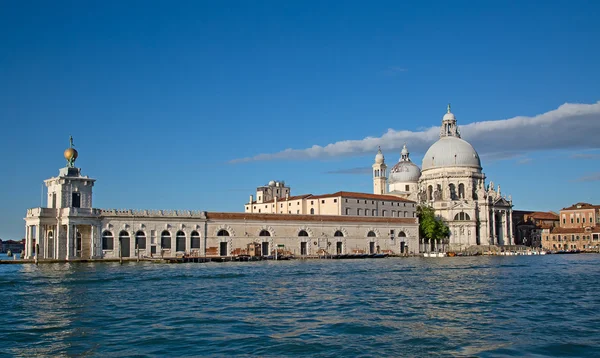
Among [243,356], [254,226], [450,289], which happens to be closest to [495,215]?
[254,226]

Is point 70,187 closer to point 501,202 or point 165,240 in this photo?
point 165,240

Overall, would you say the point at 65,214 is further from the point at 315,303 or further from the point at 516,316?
the point at 516,316

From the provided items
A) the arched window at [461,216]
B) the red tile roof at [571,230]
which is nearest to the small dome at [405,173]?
the arched window at [461,216]

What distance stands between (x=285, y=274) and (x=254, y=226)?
2407 centimetres

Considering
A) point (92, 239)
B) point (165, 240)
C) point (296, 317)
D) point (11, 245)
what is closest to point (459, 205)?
point (165, 240)

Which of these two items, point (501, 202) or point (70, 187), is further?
point (501, 202)

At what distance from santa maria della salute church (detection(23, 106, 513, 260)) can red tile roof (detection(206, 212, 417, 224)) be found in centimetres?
10

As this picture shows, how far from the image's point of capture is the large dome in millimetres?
95062

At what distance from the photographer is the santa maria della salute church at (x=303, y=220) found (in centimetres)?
5412

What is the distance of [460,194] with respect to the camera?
3725 inches

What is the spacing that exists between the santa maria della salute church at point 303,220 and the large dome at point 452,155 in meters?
0.15

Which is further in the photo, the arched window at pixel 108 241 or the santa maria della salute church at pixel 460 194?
the santa maria della salute church at pixel 460 194

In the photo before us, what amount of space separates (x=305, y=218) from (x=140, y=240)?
17913mm

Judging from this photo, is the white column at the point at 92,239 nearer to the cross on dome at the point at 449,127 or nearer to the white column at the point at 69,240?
the white column at the point at 69,240
